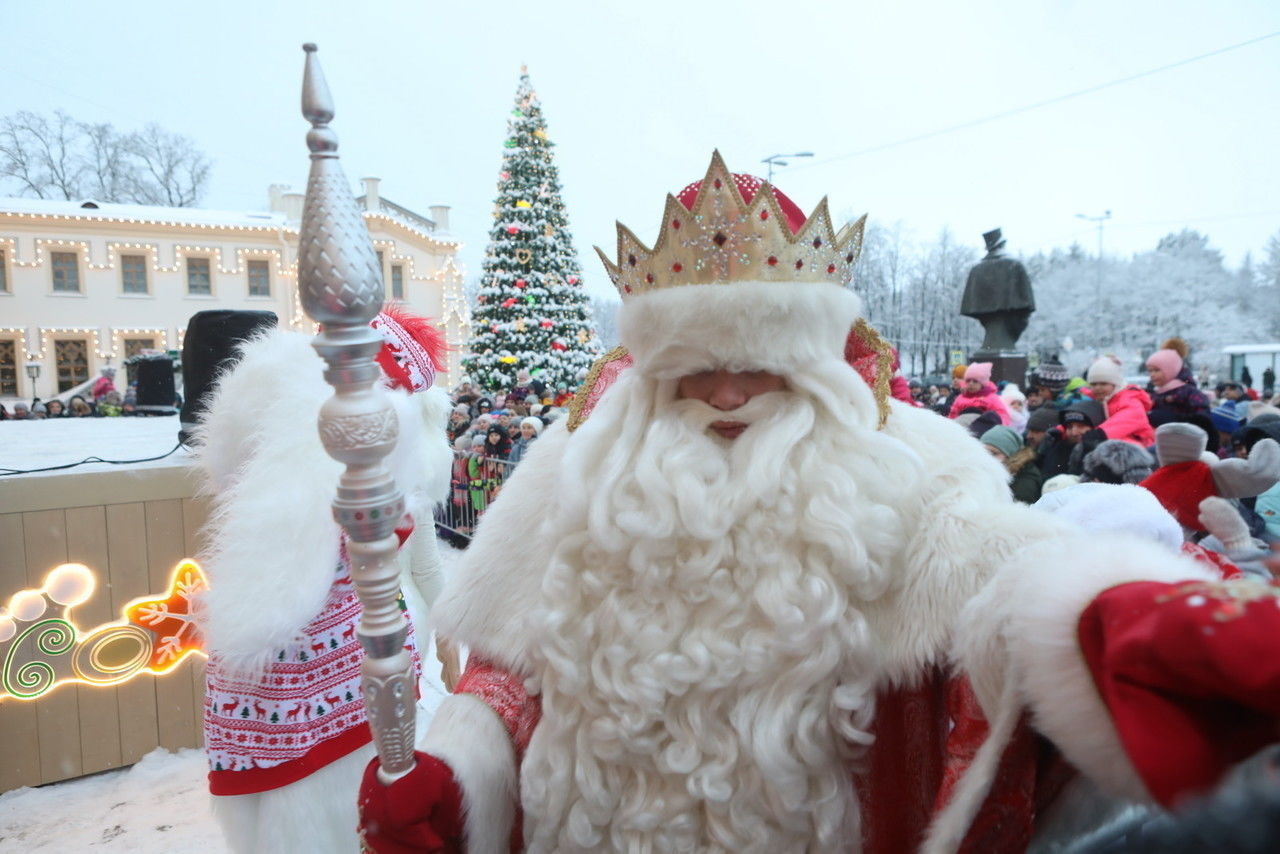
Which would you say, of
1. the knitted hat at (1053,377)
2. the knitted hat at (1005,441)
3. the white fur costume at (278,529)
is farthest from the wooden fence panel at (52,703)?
the knitted hat at (1053,377)

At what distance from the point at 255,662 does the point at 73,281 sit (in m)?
23.4

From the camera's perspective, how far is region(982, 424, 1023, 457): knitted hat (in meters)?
4.93

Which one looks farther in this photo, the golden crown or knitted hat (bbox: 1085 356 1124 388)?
knitted hat (bbox: 1085 356 1124 388)

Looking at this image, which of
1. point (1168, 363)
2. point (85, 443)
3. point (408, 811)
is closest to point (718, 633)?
point (408, 811)

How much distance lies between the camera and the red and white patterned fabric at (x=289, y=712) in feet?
6.71

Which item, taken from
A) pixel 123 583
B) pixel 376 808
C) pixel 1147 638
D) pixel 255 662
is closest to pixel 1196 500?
pixel 1147 638

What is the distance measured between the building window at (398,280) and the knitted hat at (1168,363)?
2099 centimetres

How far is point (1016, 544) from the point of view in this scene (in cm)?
125

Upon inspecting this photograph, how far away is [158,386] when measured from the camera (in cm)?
733

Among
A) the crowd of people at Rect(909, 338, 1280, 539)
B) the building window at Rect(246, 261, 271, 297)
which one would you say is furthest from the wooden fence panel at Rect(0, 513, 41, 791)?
the building window at Rect(246, 261, 271, 297)

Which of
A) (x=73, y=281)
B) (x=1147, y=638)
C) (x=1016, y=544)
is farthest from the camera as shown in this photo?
(x=73, y=281)

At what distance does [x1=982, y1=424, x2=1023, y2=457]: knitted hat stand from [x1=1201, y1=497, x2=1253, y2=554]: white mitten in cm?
208

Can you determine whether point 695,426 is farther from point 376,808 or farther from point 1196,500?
point 1196,500

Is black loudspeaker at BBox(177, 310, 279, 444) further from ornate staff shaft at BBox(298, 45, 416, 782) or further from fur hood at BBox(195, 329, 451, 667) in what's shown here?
ornate staff shaft at BBox(298, 45, 416, 782)
